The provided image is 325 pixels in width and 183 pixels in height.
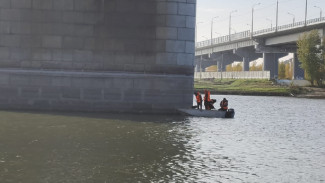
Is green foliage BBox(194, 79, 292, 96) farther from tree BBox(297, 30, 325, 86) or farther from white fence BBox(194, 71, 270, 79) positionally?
tree BBox(297, 30, 325, 86)

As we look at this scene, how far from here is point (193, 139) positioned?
76.4 feet

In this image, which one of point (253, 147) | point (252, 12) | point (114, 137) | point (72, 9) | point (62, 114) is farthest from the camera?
point (252, 12)

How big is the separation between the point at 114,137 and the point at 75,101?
12877 mm

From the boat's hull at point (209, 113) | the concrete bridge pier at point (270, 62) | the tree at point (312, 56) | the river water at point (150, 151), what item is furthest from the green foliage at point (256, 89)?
the river water at point (150, 151)

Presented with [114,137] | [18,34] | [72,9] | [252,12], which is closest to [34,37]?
[18,34]

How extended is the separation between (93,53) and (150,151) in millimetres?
17838

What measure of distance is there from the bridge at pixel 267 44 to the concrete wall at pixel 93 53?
7083 centimetres

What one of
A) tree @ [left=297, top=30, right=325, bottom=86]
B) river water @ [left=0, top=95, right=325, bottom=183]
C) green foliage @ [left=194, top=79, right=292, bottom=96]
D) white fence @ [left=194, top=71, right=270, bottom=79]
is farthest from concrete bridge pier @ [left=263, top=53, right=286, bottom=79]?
river water @ [left=0, top=95, right=325, bottom=183]

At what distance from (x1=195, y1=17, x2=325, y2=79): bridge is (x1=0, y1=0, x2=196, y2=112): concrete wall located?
70826mm

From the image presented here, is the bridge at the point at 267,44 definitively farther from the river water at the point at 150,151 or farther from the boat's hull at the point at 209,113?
the river water at the point at 150,151

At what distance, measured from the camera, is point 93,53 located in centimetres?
3547

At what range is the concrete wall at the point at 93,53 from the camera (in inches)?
1380

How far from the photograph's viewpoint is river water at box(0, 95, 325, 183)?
582 inches

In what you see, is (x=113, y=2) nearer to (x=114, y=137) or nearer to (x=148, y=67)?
(x=148, y=67)
